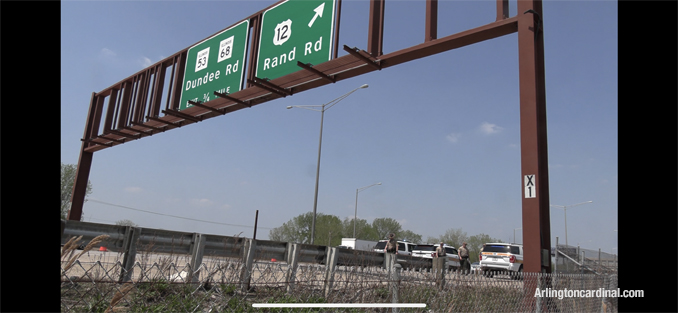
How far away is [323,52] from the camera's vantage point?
8.70 metres

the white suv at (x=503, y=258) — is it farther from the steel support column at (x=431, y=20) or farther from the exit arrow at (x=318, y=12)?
the exit arrow at (x=318, y=12)

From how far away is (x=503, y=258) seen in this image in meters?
20.3

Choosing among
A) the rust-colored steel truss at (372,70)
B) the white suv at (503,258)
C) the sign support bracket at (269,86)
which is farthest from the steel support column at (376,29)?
the white suv at (503,258)

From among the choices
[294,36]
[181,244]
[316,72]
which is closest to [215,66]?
[294,36]

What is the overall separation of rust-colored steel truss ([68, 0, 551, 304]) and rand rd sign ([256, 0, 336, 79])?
8.7 inches

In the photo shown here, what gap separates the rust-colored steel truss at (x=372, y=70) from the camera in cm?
614

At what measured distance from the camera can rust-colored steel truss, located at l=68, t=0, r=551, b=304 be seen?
6.14m

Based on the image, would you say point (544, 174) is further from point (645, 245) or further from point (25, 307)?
point (25, 307)

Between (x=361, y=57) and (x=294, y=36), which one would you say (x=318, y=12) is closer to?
(x=294, y=36)

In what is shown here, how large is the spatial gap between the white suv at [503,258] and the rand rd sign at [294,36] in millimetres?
14707

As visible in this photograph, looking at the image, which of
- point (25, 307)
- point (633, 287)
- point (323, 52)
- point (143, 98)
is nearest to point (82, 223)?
point (323, 52)

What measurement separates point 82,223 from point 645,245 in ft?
22.1

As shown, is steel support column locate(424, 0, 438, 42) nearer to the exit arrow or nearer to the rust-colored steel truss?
the rust-colored steel truss

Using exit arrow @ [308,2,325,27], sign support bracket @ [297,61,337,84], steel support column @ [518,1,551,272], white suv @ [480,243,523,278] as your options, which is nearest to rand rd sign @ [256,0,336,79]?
exit arrow @ [308,2,325,27]
